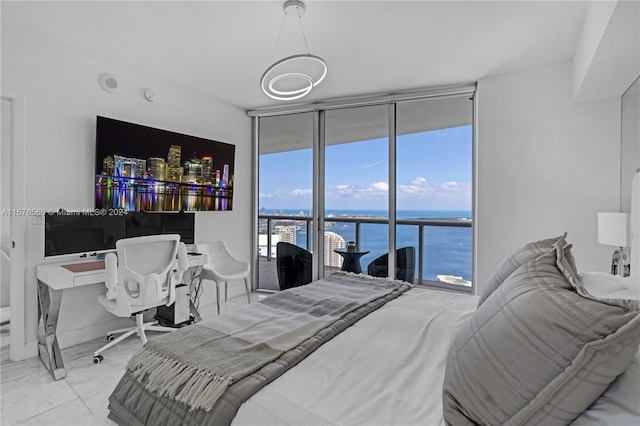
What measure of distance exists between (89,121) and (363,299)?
9.98 ft

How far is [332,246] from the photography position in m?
4.55

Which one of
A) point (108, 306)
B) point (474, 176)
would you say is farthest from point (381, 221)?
point (108, 306)

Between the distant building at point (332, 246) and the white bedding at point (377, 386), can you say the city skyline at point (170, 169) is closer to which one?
the distant building at point (332, 246)

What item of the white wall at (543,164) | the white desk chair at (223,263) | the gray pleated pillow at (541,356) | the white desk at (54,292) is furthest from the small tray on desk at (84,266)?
the white wall at (543,164)

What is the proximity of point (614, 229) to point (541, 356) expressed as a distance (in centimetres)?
184

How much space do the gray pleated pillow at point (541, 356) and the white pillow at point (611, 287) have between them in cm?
34

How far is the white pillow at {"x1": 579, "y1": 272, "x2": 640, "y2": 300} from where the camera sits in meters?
1.17

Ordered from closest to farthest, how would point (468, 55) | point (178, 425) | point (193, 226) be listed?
point (178, 425) < point (468, 55) < point (193, 226)

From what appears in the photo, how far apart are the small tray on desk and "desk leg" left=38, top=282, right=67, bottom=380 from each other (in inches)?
7.9

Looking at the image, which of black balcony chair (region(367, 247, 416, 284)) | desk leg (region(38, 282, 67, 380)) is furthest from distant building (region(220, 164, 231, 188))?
black balcony chair (region(367, 247, 416, 284))

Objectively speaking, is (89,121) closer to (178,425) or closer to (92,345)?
(92,345)

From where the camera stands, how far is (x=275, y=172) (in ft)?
16.0

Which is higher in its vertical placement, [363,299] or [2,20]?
[2,20]

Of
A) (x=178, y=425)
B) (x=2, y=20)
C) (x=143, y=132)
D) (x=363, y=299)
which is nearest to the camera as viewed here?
(x=178, y=425)
